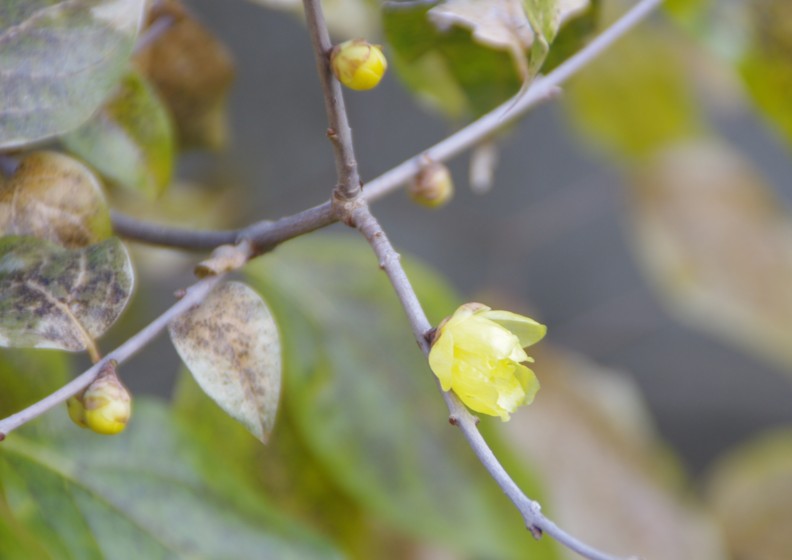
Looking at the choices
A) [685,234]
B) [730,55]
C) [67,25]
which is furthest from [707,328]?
[67,25]

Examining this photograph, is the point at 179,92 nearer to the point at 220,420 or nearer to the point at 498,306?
the point at 220,420

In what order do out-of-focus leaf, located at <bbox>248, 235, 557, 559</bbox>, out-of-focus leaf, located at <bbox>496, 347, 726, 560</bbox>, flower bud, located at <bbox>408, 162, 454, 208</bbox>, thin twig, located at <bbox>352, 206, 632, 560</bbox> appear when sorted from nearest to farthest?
thin twig, located at <bbox>352, 206, 632, 560</bbox>, flower bud, located at <bbox>408, 162, 454, 208</bbox>, out-of-focus leaf, located at <bbox>248, 235, 557, 559</bbox>, out-of-focus leaf, located at <bbox>496, 347, 726, 560</bbox>

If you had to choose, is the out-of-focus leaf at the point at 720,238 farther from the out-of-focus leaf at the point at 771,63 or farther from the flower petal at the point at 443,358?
the flower petal at the point at 443,358

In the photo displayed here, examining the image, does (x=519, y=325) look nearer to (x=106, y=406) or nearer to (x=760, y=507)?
(x=106, y=406)

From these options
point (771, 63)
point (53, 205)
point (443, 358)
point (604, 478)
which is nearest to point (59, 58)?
point (53, 205)

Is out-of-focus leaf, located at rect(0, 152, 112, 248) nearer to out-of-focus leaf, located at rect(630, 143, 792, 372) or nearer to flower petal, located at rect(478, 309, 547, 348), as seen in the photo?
flower petal, located at rect(478, 309, 547, 348)

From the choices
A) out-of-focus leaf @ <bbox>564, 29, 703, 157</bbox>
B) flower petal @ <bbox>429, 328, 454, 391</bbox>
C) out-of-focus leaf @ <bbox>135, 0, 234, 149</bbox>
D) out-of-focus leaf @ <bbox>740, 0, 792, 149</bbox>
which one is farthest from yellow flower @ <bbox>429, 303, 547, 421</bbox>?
out-of-focus leaf @ <bbox>564, 29, 703, 157</bbox>

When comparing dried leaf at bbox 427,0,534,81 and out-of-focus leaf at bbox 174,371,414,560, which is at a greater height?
dried leaf at bbox 427,0,534,81
